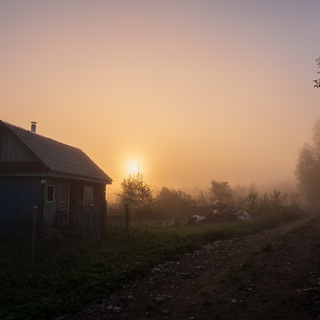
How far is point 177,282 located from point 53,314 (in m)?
3.39

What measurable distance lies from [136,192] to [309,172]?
29.0 m

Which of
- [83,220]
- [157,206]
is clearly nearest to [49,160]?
[83,220]

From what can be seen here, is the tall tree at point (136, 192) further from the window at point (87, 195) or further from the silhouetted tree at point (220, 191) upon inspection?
the silhouetted tree at point (220, 191)

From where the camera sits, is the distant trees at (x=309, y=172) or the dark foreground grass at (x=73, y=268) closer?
the dark foreground grass at (x=73, y=268)

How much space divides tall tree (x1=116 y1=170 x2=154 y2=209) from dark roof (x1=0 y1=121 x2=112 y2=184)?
18.7ft

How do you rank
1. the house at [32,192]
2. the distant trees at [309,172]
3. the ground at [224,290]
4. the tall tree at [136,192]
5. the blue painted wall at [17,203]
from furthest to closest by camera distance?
the distant trees at [309,172] → the tall tree at [136,192] → the blue painted wall at [17,203] → the house at [32,192] → the ground at [224,290]

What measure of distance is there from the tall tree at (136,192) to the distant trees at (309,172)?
26.5 m

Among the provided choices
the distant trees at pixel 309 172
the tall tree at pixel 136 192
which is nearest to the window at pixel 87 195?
the tall tree at pixel 136 192

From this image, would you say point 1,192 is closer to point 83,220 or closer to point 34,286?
point 83,220

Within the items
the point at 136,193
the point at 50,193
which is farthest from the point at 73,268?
the point at 136,193

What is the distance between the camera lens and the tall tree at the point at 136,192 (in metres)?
28.1

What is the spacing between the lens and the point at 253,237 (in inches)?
602

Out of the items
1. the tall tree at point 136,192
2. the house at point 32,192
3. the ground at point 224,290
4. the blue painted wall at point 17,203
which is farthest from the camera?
the tall tree at point 136,192

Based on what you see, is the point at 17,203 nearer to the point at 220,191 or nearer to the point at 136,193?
the point at 136,193
